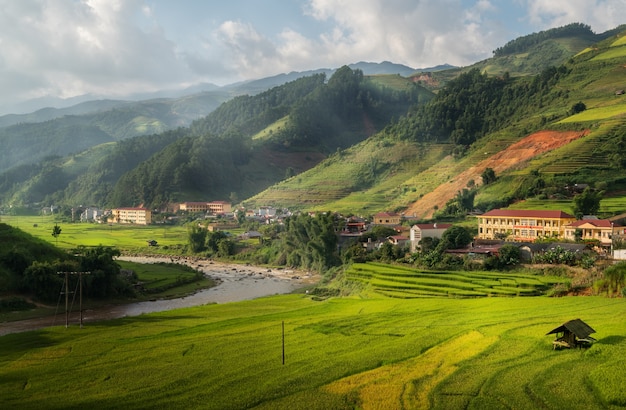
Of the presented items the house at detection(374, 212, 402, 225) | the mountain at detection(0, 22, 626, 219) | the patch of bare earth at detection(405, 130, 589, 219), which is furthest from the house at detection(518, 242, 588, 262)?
the patch of bare earth at detection(405, 130, 589, 219)

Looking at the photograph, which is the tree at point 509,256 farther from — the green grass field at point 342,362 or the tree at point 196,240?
the tree at point 196,240

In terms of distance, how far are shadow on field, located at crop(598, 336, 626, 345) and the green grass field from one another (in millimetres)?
71

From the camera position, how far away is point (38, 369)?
24.0m

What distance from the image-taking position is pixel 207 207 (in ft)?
433

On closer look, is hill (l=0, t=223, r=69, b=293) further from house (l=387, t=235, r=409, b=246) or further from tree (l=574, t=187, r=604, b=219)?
tree (l=574, t=187, r=604, b=219)

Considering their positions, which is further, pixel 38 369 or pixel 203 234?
pixel 203 234

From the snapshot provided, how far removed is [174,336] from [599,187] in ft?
168

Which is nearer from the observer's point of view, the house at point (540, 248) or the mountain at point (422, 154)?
the house at point (540, 248)

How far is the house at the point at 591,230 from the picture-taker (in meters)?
46.5

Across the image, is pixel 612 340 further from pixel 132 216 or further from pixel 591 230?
pixel 132 216

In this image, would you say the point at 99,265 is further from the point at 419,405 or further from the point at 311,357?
the point at 419,405

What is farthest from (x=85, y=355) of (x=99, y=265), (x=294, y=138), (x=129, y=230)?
(x=294, y=138)

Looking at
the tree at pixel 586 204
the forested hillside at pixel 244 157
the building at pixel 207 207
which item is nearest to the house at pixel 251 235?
the building at pixel 207 207

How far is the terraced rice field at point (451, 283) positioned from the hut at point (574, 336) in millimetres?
13424
